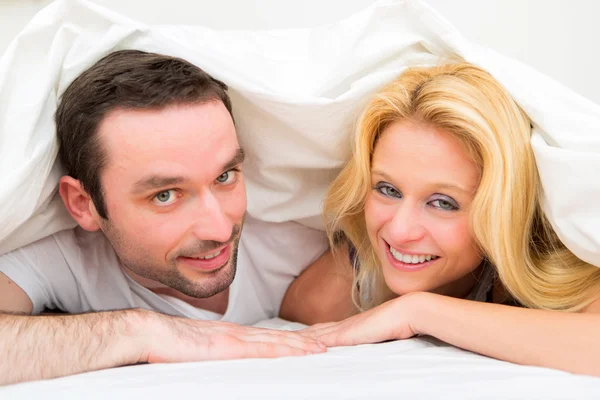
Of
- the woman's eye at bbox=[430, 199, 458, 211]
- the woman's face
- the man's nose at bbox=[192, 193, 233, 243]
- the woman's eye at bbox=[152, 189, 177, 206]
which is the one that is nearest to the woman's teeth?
the woman's face

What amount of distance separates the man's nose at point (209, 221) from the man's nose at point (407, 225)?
1.12 ft

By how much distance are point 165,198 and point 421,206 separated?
516 millimetres

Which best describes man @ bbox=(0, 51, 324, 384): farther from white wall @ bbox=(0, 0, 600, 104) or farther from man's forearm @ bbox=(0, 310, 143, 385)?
white wall @ bbox=(0, 0, 600, 104)

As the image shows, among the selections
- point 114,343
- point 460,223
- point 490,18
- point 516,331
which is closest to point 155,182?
point 114,343

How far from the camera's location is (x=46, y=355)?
1.17 m

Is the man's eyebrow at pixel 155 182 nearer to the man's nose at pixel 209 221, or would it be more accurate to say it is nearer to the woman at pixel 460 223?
the man's nose at pixel 209 221

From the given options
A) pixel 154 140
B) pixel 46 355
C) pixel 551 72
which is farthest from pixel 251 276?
pixel 551 72

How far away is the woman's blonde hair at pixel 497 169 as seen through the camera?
1338 millimetres

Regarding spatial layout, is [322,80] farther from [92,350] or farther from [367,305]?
[92,350]

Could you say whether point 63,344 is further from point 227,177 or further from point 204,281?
point 227,177

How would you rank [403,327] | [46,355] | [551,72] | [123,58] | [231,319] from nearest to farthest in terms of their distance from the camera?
[46,355] < [403,327] < [123,58] < [231,319] < [551,72]

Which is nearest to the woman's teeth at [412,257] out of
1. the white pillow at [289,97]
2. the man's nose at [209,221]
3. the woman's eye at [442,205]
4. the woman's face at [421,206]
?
the woman's face at [421,206]

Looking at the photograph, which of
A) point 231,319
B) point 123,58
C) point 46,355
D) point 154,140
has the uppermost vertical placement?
point 123,58

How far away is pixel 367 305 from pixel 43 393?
830mm
